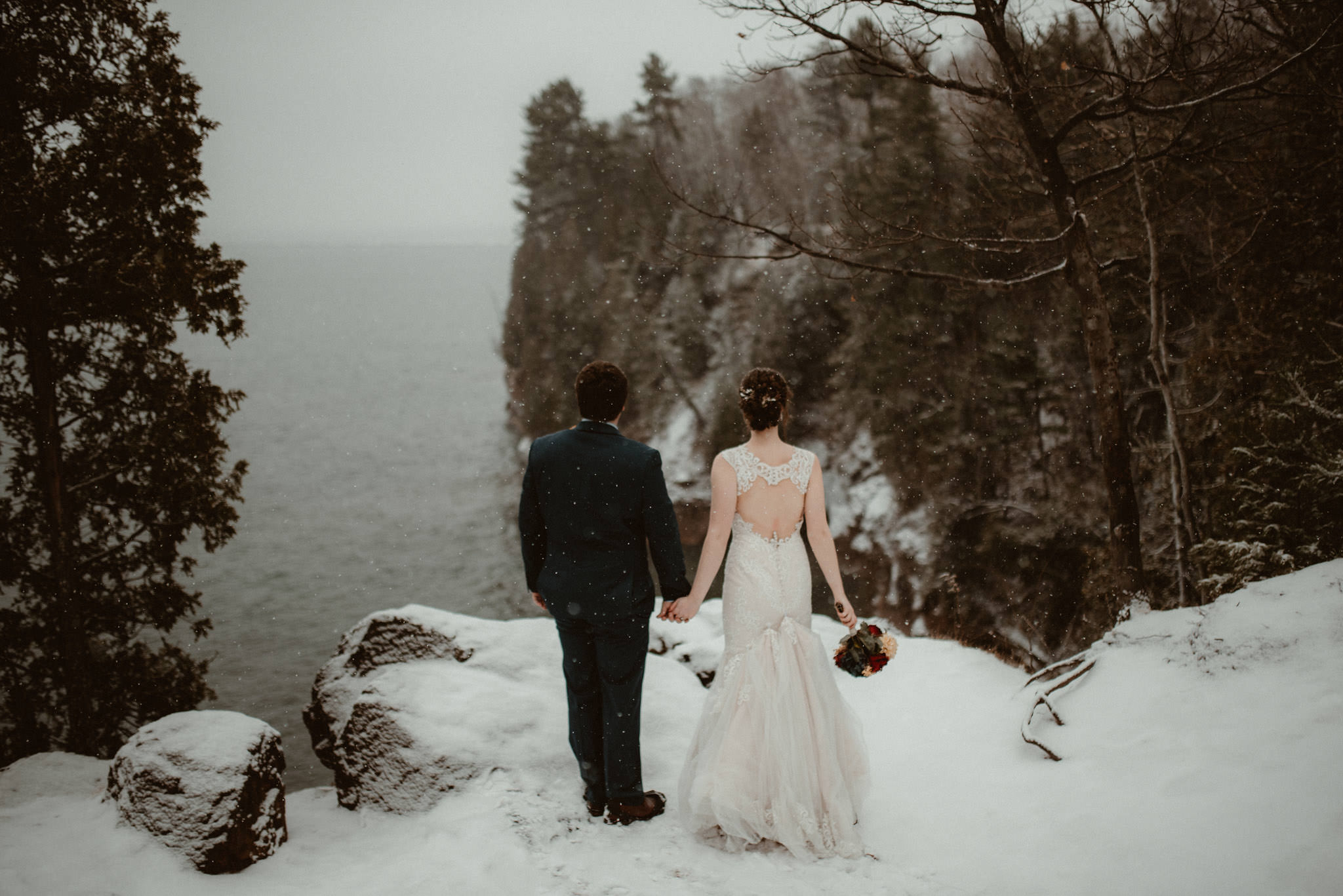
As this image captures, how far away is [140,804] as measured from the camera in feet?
11.9

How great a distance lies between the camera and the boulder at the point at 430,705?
13.7 ft

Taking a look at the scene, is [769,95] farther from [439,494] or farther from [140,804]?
[140,804]

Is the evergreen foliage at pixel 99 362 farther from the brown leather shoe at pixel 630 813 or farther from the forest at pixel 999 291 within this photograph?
the brown leather shoe at pixel 630 813

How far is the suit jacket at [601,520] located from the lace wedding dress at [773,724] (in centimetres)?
39

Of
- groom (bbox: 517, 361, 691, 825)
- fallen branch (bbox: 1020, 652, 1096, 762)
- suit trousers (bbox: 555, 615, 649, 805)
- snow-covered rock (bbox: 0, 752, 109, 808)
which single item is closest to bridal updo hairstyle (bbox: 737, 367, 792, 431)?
groom (bbox: 517, 361, 691, 825)

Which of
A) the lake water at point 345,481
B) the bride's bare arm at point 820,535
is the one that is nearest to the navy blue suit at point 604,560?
the bride's bare arm at point 820,535

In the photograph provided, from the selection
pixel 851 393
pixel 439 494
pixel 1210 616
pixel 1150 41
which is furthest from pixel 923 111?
pixel 439 494

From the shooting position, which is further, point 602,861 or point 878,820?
point 878,820

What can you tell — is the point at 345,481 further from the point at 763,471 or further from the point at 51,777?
the point at 763,471

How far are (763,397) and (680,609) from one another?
1125 millimetres

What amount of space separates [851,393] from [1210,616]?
1881 cm

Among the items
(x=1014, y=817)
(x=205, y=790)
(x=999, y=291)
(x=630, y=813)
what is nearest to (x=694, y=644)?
(x=630, y=813)

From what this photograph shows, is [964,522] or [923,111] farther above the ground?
[923,111]

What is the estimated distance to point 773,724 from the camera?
336cm
